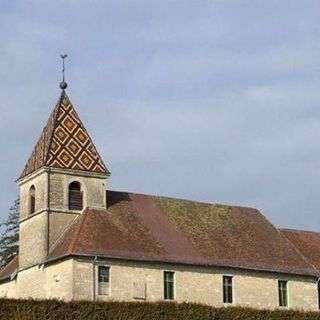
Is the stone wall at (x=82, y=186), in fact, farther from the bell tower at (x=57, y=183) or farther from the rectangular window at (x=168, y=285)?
the rectangular window at (x=168, y=285)

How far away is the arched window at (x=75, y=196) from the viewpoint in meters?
57.1

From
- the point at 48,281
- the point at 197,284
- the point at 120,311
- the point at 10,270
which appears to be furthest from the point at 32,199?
the point at 120,311

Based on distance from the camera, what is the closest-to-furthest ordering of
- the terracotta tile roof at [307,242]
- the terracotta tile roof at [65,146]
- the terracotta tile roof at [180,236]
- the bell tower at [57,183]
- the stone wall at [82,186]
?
the terracotta tile roof at [180,236], the bell tower at [57,183], the stone wall at [82,186], the terracotta tile roof at [65,146], the terracotta tile roof at [307,242]

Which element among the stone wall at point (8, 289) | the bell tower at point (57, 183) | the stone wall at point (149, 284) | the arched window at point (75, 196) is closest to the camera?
the stone wall at point (149, 284)

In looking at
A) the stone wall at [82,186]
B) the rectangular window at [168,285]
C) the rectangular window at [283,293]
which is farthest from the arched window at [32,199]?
the rectangular window at [283,293]

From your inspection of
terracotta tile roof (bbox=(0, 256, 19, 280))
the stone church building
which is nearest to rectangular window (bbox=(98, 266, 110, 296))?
the stone church building

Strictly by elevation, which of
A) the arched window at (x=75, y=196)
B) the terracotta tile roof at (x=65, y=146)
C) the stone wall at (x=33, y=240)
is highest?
the terracotta tile roof at (x=65, y=146)

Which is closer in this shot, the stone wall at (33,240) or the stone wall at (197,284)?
the stone wall at (197,284)

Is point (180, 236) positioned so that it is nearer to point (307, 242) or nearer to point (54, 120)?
point (54, 120)

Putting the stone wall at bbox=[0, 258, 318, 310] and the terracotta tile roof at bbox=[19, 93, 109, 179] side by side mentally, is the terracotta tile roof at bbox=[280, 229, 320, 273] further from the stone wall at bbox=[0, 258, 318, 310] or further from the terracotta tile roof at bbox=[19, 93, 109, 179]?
the terracotta tile roof at bbox=[19, 93, 109, 179]

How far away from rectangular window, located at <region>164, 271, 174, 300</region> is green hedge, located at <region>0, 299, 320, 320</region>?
6.81m

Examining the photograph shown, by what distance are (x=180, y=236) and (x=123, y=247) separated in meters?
4.94

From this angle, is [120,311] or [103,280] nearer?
[120,311]

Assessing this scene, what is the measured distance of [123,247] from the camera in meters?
54.4
